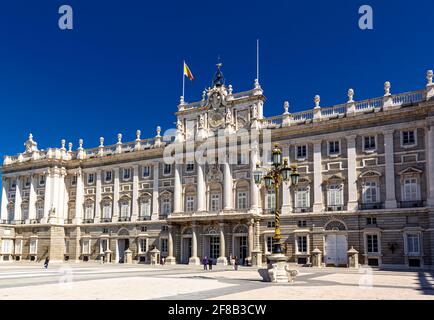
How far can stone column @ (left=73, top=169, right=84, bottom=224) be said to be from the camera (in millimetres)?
61219

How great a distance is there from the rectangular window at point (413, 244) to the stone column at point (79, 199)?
39975 millimetres

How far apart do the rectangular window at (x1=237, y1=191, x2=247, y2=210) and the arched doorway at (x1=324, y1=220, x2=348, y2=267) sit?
29.2 feet

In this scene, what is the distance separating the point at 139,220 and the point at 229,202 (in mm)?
12992

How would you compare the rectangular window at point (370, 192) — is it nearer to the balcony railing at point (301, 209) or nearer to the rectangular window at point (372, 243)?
the rectangular window at point (372, 243)

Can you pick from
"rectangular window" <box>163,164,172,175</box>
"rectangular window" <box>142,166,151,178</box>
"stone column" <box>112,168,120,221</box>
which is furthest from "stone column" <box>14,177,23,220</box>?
"rectangular window" <box>163,164,172,175</box>

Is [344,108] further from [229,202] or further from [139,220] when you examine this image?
[139,220]

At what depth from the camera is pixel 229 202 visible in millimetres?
48375

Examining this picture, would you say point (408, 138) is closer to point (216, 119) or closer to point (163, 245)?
point (216, 119)

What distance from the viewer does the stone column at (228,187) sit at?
48397mm

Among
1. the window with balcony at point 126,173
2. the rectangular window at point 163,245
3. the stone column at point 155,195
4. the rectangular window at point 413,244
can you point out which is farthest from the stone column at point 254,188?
the window with balcony at point 126,173

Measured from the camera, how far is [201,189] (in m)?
50.7

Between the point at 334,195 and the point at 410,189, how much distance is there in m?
6.63

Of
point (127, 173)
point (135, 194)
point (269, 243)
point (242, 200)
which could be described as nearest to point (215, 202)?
point (242, 200)
